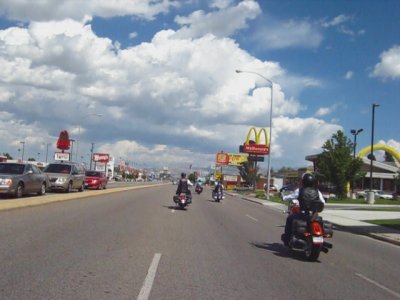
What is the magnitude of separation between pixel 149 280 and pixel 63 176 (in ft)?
81.3

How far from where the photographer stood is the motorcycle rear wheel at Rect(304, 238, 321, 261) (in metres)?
11.0

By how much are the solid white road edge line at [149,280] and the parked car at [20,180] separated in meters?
15.0

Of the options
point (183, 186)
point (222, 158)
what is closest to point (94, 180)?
point (183, 186)

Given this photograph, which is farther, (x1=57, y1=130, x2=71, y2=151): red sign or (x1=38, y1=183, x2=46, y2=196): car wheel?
(x1=57, y1=130, x2=71, y2=151): red sign

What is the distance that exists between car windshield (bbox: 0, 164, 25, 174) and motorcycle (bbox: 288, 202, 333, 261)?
16692mm

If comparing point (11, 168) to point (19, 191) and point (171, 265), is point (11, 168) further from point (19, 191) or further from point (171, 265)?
point (171, 265)

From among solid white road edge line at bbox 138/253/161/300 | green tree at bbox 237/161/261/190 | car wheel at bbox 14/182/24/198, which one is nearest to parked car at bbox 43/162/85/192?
car wheel at bbox 14/182/24/198

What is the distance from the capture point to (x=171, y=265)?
957 cm

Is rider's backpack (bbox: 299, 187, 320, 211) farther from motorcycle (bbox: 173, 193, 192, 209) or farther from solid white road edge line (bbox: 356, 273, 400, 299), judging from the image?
motorcycle (bbox: 173, 193, 192, 209)

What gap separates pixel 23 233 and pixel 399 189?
235ft

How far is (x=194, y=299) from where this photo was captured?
713 cm

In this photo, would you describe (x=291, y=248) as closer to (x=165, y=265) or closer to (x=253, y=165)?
(x=165, y=265)

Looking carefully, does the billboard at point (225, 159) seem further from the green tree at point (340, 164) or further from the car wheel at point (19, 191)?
the car wheel at point (19, 191)

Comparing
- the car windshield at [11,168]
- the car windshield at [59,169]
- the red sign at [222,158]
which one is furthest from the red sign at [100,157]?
the car windshield at [11,168]
